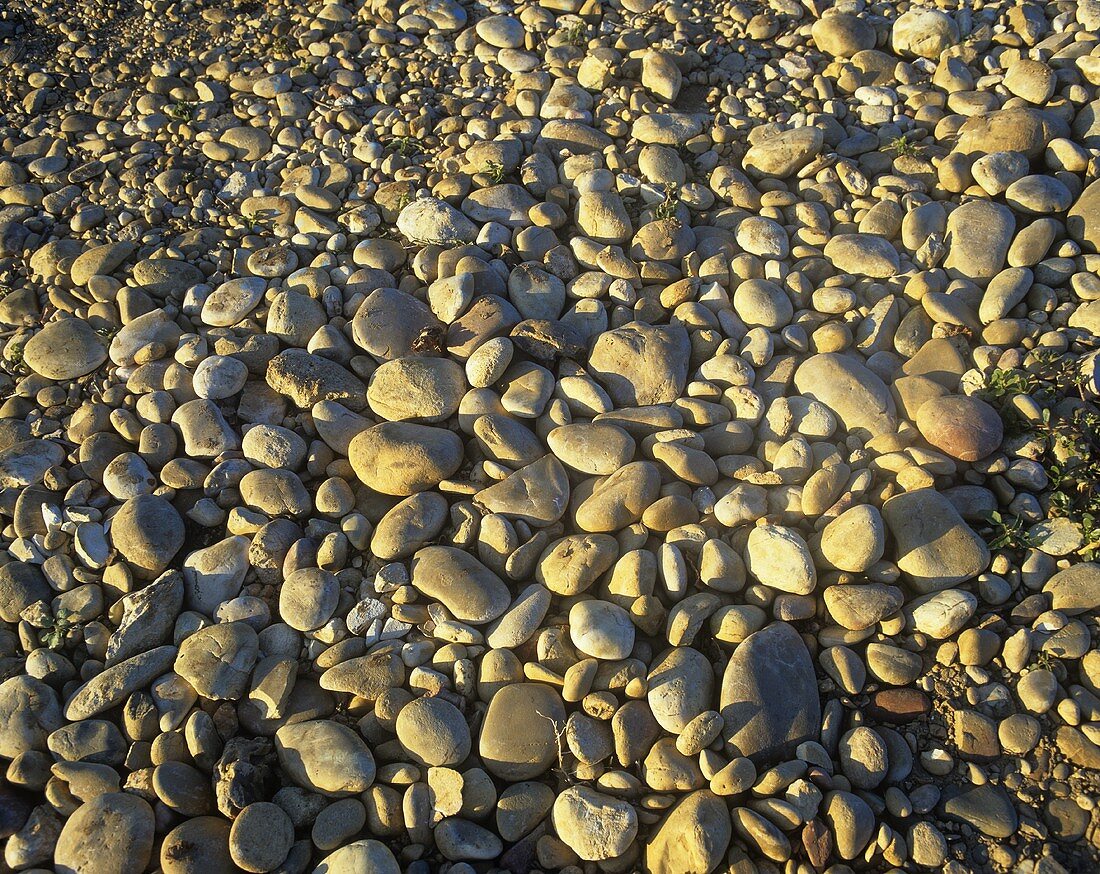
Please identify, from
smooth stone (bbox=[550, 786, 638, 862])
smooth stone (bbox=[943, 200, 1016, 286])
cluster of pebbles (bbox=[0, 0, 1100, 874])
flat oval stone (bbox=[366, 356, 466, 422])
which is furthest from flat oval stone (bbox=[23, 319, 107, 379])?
smooth stone (bbox=[943, 200, 1016, 286])

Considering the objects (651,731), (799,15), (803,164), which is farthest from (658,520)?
(799,15)

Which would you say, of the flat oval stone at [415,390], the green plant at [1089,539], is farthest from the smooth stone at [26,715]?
the green plant at [1089,539]

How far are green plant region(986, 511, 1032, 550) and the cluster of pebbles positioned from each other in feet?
0.05

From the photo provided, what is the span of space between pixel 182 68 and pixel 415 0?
1.59 metres

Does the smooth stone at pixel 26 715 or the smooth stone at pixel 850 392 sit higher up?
the smooth stone at pixel 850 392

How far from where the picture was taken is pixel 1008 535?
118 inches

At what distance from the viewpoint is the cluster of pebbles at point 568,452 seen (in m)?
2.59

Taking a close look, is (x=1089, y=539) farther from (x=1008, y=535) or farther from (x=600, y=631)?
(x=600, y=631)

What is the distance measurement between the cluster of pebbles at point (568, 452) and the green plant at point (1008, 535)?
0.05ft

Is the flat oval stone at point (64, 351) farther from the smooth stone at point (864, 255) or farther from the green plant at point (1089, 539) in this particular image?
the green plant at point (1089, 539)

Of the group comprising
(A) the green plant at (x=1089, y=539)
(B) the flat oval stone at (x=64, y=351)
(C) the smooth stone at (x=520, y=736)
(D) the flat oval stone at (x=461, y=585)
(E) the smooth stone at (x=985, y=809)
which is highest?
(A) the green plant at (x=1089, y=539)

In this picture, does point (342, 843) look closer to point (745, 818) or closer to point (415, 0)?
point (745, 818)

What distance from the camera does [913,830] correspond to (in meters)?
2.47

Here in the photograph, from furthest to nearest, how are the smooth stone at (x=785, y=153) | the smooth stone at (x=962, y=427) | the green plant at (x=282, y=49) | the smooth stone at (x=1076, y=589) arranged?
1. the green plant at (x=282, y=49)
2. the smooth stone at (x=785, y=153)
3. the smooth stone at (x=962, y=427)
4. the smooth stone at (x=1076, y=589)
